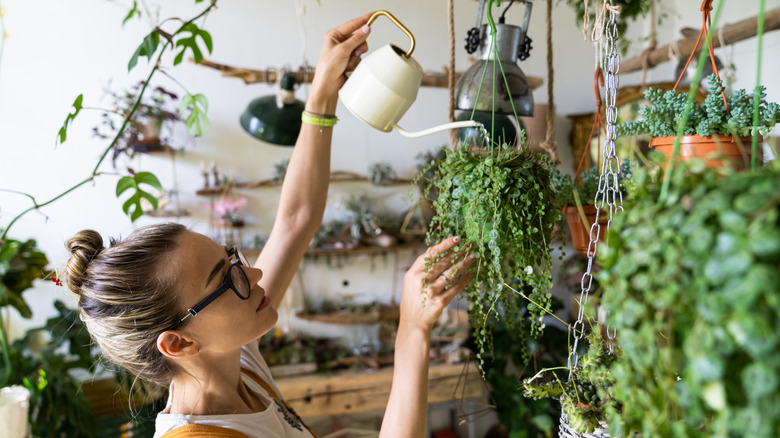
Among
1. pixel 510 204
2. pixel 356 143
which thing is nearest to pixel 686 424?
pixel 510 204

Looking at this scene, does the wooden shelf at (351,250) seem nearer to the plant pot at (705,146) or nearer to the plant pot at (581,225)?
the plant pot at (581,225)

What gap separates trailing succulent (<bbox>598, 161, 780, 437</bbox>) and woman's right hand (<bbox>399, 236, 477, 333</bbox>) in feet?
1.62

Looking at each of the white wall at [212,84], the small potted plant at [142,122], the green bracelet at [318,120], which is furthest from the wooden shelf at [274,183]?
the green bracelet at [318,120]

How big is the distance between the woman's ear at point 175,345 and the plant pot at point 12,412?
0.89 m

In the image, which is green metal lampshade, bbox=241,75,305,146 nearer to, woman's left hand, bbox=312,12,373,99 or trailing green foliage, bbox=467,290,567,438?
woman's left hand, bbox=312,12,373,99

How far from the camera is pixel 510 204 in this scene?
967 millimetres

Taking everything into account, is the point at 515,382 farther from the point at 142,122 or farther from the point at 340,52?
the point at 142,122

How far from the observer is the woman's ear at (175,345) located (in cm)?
102

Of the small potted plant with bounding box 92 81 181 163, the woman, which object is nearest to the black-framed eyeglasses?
the woman

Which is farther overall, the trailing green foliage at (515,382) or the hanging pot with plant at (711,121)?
the trailing green foliage at (515,382)

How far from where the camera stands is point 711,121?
0.93m

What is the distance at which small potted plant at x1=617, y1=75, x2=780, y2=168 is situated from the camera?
36.0 inches

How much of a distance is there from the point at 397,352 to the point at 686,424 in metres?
0.73

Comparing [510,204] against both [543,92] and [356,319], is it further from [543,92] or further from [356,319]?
[543,92]
